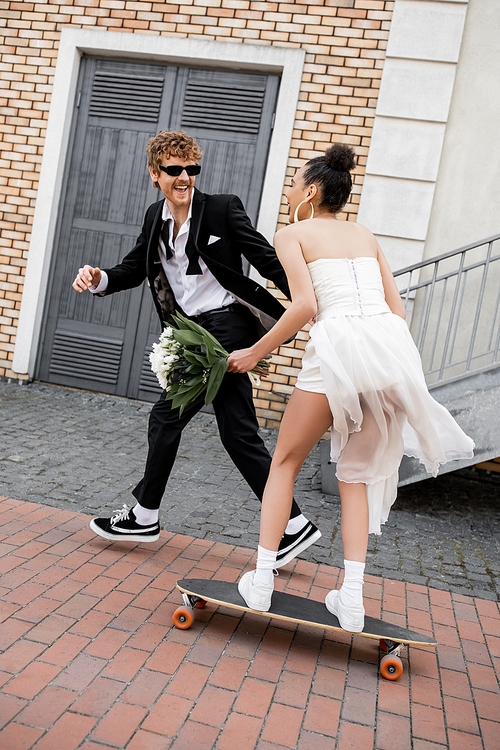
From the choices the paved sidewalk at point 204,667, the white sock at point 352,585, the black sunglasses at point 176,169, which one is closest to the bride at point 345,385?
the white sock at point 352,585

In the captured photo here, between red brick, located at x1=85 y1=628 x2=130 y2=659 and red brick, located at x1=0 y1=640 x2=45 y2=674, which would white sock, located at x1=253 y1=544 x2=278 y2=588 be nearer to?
red brick, located at x1=85 y1=628 x2=130 y2=659

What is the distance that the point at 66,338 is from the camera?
7594 mm

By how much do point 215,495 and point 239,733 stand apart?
2.58 m

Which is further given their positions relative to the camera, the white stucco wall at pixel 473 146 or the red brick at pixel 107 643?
the white stucco wall at pixel 473 146

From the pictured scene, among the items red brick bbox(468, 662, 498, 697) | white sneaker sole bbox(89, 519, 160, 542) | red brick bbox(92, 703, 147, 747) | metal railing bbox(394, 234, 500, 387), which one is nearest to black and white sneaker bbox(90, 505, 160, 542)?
white sneaker sole bbox(89, 519, 160, 542)

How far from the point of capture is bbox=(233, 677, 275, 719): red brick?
2.23 m

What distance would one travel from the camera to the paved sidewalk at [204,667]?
2098 millimetres

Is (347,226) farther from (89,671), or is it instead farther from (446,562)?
(446,562)

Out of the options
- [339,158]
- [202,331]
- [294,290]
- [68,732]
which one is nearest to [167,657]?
[68,732]

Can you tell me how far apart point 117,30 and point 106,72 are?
44cm

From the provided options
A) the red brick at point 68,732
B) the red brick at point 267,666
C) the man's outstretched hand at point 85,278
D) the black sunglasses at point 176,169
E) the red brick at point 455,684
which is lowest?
the red brick at point 68,732

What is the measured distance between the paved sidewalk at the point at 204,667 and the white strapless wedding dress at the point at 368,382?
25.1 inches

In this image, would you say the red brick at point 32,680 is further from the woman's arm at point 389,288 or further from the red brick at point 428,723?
the woman's arm at point 389,288

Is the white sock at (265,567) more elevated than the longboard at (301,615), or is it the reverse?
the white sock at (265,567)
